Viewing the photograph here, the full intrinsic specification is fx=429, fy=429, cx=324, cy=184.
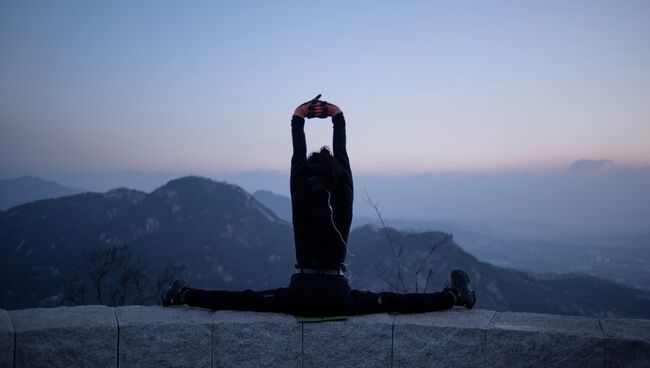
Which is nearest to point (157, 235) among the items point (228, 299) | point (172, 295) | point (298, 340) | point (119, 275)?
point (119, 275)

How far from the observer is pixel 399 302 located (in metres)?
3.72

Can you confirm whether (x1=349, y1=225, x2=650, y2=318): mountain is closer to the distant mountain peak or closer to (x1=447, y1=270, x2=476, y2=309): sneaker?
(x1=447, y1=270, x2=476, y2=309): sneaker

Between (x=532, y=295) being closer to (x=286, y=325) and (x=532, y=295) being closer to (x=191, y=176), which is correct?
(x=286, y=325)

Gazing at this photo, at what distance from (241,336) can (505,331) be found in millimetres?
2061

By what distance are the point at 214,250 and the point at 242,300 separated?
257 ft

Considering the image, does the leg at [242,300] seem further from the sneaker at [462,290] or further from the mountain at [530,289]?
the mountain at [530,289]

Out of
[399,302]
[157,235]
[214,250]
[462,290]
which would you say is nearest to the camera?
[399,302]

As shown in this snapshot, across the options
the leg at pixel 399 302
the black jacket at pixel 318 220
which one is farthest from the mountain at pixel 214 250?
the black jacket at pixel 318 220

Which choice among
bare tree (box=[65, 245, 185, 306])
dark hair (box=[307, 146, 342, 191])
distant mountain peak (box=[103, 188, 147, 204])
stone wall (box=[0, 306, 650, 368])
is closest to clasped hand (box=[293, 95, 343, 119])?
dark hair (box=[307, 146, 342, 191])

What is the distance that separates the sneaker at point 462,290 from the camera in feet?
12.7

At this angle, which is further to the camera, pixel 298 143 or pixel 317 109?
pixel 317 109

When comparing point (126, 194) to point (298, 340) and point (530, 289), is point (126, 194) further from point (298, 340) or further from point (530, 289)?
point (298, 340)

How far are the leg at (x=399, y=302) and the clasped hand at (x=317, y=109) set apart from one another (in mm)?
1686

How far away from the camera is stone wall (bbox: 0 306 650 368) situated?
10.4 feet
